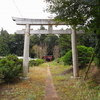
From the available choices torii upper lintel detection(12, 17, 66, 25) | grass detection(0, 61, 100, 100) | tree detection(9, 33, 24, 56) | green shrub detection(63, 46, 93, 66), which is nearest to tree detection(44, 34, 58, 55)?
tree detection(9, 33, 24, 56)

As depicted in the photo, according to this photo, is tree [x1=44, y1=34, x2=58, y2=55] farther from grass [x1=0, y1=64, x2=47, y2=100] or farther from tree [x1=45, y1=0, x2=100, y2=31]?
tree [x1=45, y1=0, x2=100, y2=31]

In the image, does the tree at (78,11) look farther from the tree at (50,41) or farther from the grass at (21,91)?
the tree at (50,41)

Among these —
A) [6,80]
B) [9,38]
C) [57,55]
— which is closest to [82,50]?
[6,80]

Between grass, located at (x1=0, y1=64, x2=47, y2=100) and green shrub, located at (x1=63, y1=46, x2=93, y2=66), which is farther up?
green shrub, located at (x1=63, y1=46, x2=93, y2=66)

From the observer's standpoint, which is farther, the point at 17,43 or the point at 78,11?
the point at 17,43

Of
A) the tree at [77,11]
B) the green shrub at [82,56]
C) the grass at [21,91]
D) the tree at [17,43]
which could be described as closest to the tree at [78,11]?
the tree at [77,11]

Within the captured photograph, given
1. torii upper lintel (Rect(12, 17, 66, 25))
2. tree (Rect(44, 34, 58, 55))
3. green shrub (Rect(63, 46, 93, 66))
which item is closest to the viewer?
torii upper lintel (Rect(12, 17, 66, 25))

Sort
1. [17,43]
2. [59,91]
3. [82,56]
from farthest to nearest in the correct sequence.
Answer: [17,43] < [82,56] < [59,91]

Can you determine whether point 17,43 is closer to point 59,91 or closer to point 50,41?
point 50,41

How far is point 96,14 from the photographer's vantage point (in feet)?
11.0

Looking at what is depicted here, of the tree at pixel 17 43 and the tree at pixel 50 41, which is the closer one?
the tree at pixel 17 43

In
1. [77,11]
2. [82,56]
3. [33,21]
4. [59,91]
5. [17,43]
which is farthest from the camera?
[17,43]

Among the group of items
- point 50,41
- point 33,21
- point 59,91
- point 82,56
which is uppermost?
point 50,41

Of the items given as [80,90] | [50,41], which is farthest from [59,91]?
[50,41]
